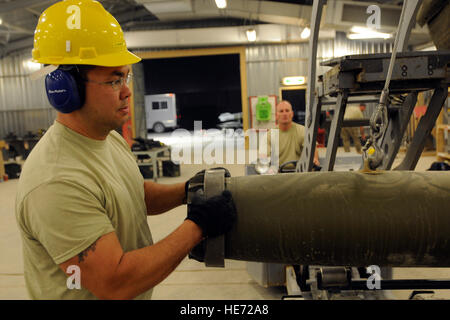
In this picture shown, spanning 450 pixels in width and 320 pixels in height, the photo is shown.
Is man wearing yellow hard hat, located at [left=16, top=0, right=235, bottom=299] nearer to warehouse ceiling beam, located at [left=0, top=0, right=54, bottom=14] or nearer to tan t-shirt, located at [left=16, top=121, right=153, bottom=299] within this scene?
tan t-shirt, located at [left=16, top=121, right=153, bottom=299]

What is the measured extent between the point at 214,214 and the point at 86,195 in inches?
16.2

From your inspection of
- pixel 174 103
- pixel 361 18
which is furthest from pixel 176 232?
pixel 174 103

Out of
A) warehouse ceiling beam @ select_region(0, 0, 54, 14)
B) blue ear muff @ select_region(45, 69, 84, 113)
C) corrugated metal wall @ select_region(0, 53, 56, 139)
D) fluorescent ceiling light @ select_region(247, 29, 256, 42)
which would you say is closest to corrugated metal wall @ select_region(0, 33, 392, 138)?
corrugated metal wall @ select_region(0, 53, 56, 139)

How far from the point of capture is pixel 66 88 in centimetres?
129

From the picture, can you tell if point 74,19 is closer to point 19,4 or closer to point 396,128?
point 396,128

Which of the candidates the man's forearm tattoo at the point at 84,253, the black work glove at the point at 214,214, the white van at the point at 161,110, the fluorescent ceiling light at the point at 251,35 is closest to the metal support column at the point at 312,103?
the black work glove at the point at 214,214

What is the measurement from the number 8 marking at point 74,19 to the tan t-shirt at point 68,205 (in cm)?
36

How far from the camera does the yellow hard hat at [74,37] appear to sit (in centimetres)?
134

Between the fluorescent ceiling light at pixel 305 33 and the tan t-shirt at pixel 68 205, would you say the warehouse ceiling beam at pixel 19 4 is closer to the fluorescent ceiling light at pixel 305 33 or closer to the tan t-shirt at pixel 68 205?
the fluorescent ceiling light at pixel 305 33

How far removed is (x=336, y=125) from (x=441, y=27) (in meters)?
0.79

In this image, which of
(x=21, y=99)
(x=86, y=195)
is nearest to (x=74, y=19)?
(x=86, y=195)

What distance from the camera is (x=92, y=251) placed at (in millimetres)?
1145

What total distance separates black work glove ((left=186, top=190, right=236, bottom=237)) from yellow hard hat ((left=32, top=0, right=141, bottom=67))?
59cm
